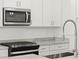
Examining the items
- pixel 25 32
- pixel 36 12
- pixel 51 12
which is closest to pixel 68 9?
pixel 51 12

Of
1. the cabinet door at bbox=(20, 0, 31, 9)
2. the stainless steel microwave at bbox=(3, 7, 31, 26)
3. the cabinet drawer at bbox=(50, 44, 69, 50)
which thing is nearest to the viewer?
the stainless steel microwave at bbox=(3, 7, 31, 26)

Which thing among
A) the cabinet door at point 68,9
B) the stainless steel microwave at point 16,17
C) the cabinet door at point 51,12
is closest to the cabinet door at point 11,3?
the stainless steel microwave at point 16,17

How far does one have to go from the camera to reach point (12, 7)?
3645mm

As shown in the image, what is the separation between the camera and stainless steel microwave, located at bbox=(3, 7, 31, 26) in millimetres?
3518

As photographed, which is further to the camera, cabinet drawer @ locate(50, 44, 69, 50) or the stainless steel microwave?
cabinet drawer @ locate(50, 44, 69, 50)

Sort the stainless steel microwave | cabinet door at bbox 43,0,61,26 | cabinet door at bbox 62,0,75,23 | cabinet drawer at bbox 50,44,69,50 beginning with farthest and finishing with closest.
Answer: cabinet door at bbox 62,0,75,23, cabinet door at bbox 43,0,61,26, cabinet drawer at bbox 50,44,69,50, the stainless steel microwave

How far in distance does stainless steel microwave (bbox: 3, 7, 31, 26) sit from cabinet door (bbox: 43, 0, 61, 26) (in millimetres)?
597

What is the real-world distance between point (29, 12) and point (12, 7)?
0.48m

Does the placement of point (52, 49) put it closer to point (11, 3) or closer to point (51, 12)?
point (51, 12)

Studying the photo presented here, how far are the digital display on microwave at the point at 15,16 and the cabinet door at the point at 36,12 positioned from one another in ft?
1.09

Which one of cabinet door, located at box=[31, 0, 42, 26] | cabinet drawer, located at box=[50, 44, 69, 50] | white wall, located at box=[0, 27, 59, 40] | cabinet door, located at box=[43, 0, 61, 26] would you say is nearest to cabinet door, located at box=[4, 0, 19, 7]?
cabinet door, located at box=[31, 0, 42, 26]

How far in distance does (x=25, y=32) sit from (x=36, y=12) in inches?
24.9

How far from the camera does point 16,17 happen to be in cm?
369

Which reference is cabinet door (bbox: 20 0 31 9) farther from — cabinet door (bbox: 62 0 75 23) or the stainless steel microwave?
cabinet door (bbox: 62 0 75 23)
